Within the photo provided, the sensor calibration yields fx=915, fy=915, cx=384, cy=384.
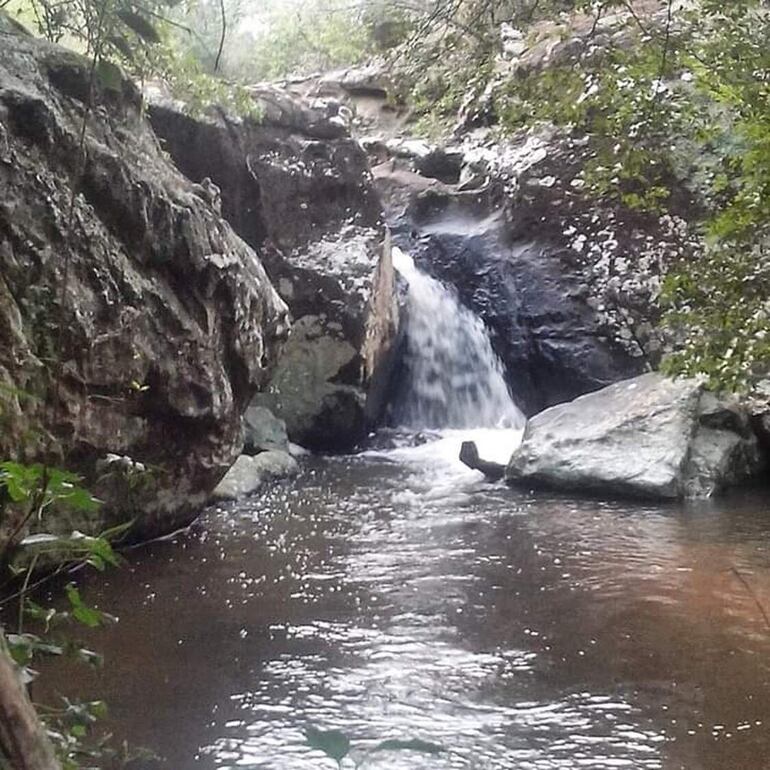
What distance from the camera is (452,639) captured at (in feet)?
13.7

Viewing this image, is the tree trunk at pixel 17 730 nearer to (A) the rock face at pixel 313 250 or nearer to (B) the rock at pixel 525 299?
(A) the rock face at pixel 313 250

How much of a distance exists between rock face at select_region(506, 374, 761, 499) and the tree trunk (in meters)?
6.34

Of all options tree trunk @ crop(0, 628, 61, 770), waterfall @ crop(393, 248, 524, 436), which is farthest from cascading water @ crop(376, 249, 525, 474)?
tree trunk @ crop(0, 628, 61, 770)

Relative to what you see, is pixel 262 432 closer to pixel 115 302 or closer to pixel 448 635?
pixel 115 302

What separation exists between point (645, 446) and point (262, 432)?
3580 mm

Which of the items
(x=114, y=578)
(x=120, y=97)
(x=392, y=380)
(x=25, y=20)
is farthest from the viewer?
(x=392, y=380)

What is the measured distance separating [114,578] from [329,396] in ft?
15.0

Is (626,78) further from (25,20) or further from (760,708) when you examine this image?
(25,20)

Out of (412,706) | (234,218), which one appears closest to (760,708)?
(412,706)

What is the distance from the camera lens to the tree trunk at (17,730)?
1150mm

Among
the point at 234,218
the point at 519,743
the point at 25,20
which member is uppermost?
the point at 25,20

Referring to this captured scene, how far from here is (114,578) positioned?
5.02 metres

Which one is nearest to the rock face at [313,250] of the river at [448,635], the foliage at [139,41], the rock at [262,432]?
Answer: the rock at [262,432]

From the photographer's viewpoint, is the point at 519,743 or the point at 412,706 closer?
the point at 519,743
